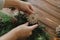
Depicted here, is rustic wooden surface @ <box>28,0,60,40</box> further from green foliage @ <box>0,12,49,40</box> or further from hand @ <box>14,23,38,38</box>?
hand @ <box>14,23,38,38</box>

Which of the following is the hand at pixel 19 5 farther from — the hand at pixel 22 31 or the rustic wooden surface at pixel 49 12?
the rustic wooden surface at pixel 49 12

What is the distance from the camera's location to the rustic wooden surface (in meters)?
1.49

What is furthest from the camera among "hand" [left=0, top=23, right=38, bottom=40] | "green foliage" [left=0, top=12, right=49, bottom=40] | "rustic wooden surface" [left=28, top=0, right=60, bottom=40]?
"rustic wooden surface" [left=28, top=0, right=60, bottom=40]

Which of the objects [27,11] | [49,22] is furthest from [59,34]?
[27,11]

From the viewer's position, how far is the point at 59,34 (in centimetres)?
118

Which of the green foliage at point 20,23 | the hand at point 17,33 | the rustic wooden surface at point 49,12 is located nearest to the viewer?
the hand at point 17,33

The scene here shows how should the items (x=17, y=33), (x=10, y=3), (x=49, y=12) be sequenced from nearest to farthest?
(x=17, y=33) → (x=10, y=3) → (x=49, y=12)

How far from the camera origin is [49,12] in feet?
5.59

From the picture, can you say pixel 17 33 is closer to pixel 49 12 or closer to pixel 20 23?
pixel 20 23

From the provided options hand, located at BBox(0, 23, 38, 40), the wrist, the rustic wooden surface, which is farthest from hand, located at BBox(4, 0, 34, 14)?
the rustic wooden surface

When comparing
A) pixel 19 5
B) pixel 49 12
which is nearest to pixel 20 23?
pixel 19 5

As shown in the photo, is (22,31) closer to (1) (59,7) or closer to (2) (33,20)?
(2) (33,20)

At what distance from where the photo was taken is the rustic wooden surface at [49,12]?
1.49 m

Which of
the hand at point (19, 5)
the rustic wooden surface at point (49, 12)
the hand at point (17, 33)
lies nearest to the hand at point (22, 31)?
the hand at point (17, 33)
